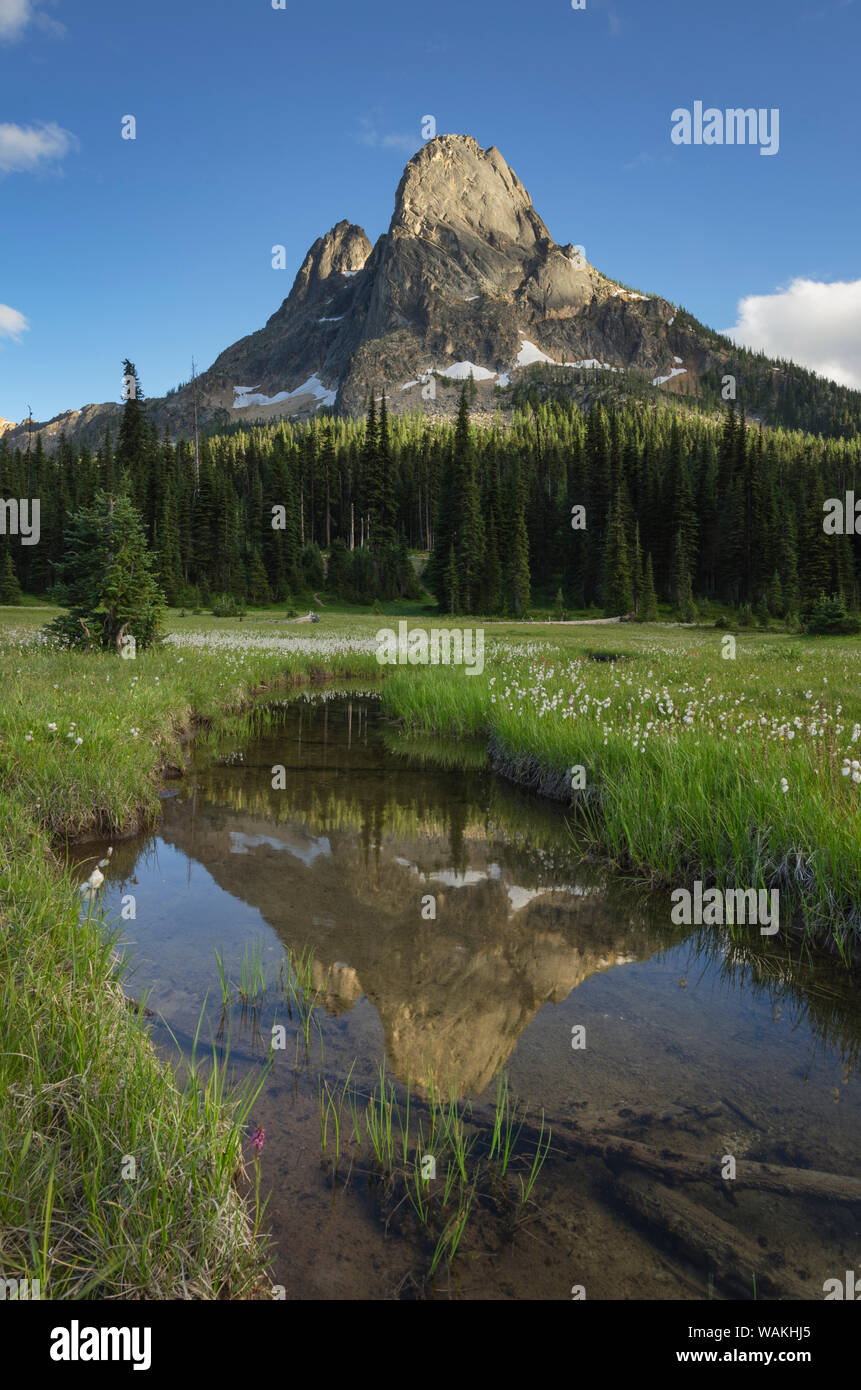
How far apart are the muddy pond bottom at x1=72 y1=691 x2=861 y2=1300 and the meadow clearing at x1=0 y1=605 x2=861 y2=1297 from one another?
483 millimetres

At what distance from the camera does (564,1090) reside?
14.7 feet

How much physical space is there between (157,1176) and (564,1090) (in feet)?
8.50

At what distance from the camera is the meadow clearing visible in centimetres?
284

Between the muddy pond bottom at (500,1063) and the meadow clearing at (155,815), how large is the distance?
48cm

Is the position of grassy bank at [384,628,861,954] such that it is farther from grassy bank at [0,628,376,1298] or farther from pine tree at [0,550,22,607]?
pine tree at [0,550,22,607]

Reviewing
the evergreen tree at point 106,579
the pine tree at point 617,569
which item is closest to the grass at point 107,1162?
the evergreen tree at point 106,579

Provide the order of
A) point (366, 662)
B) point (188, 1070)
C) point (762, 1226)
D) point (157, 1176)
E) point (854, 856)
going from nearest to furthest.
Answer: point (157, 1176) → point (762, 1226) → point (188, 1070) → point (854, 856) → point (366, 662)

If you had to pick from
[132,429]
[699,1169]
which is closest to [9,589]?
[132,429]

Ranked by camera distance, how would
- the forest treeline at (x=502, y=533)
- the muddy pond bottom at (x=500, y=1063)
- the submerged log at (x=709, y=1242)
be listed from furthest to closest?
the forest treeline at (x=502, y=533) < the muddy pond bottom at (x=500, y=1063) < the submerged log at (x=709, y=1242)

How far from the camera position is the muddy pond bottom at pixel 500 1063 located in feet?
10.6

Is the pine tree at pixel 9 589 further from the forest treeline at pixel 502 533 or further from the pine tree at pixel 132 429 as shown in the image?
the pine tree at pixel 132 429

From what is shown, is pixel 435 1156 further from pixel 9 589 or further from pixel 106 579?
pixel 9 589
